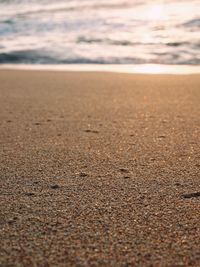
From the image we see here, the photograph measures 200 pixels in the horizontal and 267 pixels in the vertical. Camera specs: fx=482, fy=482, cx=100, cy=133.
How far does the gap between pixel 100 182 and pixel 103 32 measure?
6.15 m

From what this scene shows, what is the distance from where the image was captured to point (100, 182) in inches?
59.3

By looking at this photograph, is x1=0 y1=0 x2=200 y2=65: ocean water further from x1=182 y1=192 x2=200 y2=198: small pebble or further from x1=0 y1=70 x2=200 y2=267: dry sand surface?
x1=182 y1=192 x2=200 y2=198: small pebble

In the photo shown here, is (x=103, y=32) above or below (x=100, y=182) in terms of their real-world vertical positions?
below

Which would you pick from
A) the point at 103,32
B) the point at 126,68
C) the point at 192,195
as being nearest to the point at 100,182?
the point at 192,195

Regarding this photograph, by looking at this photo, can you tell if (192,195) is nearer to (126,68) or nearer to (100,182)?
(100,182)

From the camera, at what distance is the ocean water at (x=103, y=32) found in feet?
18.5

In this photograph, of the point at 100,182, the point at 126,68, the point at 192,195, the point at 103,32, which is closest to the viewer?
the point at 192,195

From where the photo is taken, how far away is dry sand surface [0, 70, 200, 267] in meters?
1.09

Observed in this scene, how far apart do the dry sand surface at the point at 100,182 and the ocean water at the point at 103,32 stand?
2687 millimetres

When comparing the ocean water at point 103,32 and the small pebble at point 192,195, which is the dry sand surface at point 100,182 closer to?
the small pebble at point 192,195

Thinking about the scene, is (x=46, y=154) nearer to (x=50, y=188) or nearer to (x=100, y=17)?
(x=50, y=188)

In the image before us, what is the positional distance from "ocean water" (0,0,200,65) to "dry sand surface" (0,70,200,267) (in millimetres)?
2687

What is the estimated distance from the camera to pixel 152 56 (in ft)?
18.1

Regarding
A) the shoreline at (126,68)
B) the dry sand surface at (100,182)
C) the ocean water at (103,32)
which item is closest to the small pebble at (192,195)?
the dry sand surface at (100,182)
